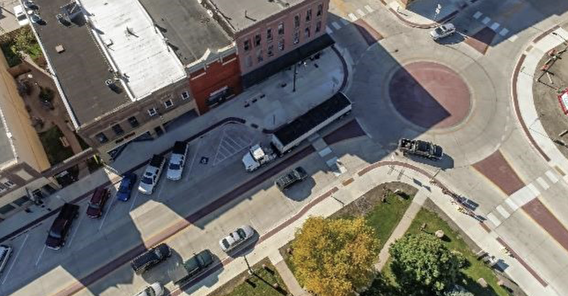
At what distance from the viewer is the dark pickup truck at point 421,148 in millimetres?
65062

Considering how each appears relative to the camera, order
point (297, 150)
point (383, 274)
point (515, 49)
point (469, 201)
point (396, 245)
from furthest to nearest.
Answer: point (515, 49), point (297, 150), point (469, 201), point (383, 274), point (396, 245)

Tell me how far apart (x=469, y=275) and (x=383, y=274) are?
12155mm

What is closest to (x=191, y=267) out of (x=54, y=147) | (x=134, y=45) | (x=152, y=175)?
(x=152, y=175)

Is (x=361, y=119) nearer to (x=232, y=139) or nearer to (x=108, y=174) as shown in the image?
(x=232, y=139)

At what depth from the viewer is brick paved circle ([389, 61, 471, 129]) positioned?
2753 inches

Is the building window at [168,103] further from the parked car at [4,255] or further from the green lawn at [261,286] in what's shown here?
the parked car at [4,255]

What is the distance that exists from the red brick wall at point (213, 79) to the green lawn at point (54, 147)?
902 inches

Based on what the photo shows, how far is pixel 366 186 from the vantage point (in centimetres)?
6384

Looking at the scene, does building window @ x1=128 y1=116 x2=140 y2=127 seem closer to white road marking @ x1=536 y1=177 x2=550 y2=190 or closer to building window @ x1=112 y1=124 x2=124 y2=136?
building window @ x1=112 y1=124 x2=124 y2=136

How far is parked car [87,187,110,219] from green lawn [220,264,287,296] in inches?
922

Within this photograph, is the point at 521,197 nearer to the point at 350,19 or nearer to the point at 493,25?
the point at 493,25

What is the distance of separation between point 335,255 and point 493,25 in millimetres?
59461

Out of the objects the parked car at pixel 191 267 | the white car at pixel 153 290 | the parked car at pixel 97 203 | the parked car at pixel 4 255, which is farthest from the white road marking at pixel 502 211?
the parked car at pixel 4 255

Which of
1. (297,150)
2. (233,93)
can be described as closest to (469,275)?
(297,150)
